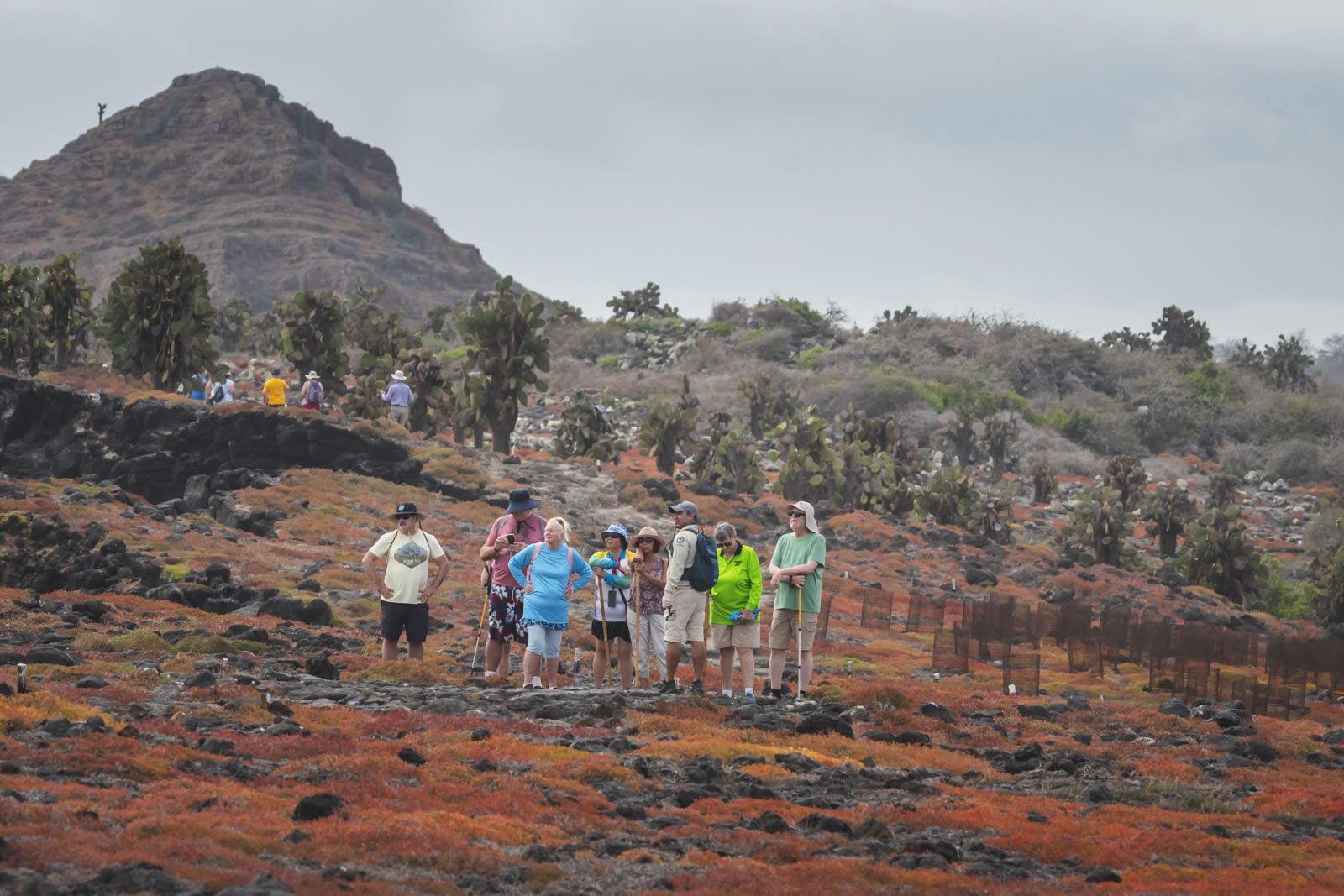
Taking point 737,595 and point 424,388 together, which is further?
point 424,388

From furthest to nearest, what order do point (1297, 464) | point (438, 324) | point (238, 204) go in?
point (238, 204)
point (438, 324)
point (1297, 464)

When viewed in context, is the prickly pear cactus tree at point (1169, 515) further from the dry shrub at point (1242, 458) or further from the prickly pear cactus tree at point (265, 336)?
the prickly pear cactus tree at point (265, 336)

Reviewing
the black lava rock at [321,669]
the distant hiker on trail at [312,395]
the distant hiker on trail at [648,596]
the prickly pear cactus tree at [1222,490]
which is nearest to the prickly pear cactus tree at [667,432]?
the distant hiker on trail at [312,395]

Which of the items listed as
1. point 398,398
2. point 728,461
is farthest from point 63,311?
point 728,461

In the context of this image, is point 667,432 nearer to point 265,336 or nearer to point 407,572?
point 407,572

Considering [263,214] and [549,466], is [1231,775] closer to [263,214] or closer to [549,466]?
[549,466]

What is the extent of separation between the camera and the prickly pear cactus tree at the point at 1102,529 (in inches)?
1836

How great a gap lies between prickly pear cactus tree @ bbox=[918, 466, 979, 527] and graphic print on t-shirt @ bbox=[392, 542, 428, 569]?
35507mm

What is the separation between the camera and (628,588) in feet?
55.0

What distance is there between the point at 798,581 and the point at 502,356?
93.8 ft

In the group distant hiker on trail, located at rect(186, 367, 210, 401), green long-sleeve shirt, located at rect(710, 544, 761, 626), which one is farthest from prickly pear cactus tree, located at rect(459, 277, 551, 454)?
green long-sleeve shirt, located at rect(710, 544, 761, 626)

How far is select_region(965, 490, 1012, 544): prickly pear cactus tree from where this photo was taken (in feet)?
162

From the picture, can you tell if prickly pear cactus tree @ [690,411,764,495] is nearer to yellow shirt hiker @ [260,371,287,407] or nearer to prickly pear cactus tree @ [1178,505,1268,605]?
prickly pear cactus tree @ [1178,505,1268,605]

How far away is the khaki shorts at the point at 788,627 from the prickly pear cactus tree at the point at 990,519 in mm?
32477
